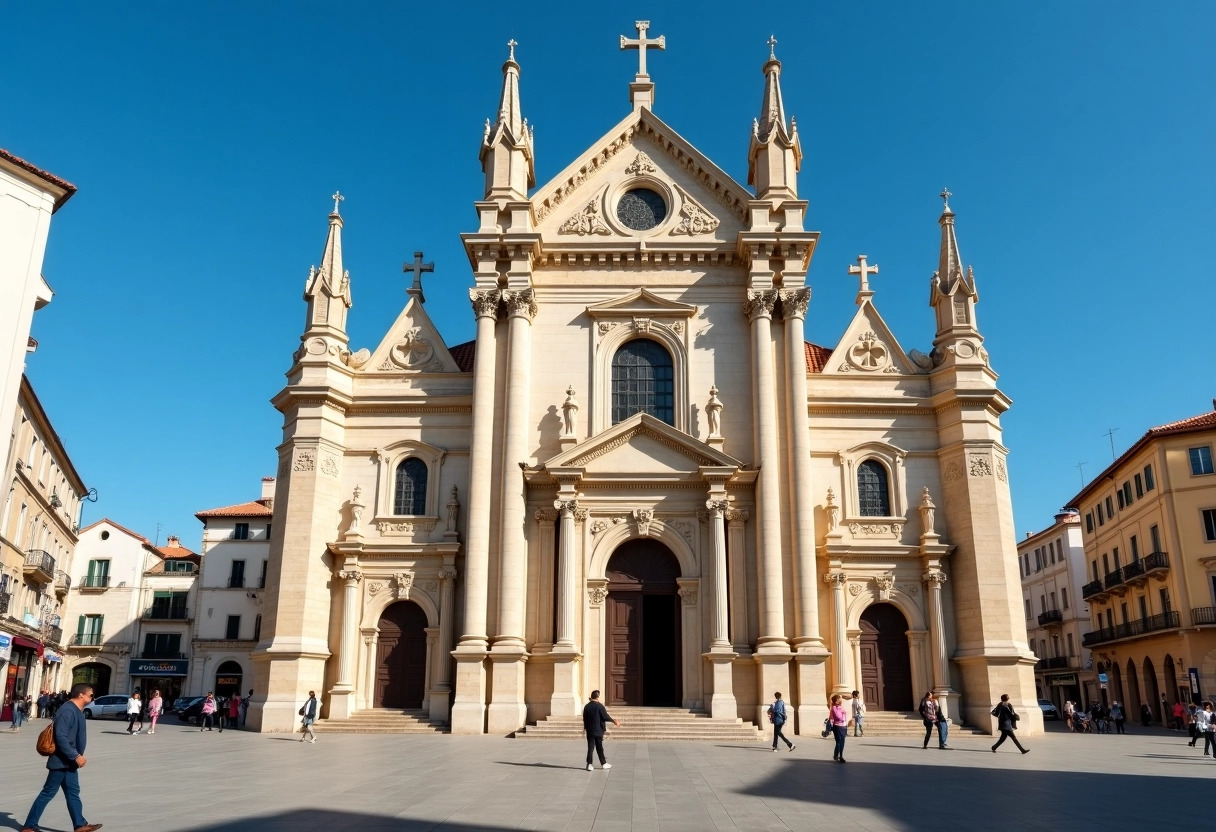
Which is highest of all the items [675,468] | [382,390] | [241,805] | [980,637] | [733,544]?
[382,390]

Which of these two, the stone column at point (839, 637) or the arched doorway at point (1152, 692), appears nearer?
the stone column at point (839, 637)

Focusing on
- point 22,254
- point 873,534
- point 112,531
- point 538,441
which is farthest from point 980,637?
point 112,531

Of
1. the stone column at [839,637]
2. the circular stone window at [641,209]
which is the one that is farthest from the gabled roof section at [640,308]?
the stone column at [839,637]

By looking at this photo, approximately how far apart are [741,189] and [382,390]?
47.7ft

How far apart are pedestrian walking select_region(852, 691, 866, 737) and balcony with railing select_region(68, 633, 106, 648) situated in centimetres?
5021

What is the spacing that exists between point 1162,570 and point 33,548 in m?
52.2

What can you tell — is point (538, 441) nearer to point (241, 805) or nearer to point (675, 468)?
point (675, 468)

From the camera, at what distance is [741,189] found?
33.7m

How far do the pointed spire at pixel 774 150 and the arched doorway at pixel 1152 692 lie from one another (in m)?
30.8

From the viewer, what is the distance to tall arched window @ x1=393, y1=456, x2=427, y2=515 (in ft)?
107

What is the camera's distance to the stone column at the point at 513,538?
28797mm

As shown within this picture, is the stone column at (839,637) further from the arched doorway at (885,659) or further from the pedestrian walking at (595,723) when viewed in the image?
the pedestrian walking at (595,723)

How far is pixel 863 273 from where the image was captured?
121ft

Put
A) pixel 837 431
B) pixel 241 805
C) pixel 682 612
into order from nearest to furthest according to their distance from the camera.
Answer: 1. pixel 241 805
2. pixel 682 612
3. pixel 837 431
